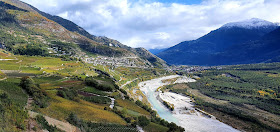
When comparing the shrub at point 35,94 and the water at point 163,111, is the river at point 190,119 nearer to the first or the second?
the water at point 163,111

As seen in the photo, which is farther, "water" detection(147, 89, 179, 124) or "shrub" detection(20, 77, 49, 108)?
"water" detection(147, 89, 179, 124)

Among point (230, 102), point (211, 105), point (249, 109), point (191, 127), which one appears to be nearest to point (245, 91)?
point (230, 102)

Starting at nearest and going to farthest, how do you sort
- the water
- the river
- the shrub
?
the shrub → the river → the water

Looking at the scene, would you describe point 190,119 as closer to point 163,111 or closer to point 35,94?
point 163,111

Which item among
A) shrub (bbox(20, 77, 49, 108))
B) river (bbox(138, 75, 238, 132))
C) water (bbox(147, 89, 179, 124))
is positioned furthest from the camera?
water (bbox(147, 89, 179, 124))

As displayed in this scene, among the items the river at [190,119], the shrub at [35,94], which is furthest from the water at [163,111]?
the shrub at [35,94]

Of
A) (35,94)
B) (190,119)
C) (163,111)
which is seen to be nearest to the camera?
(35,94)

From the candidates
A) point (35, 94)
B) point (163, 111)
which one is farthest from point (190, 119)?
point (35, 94)

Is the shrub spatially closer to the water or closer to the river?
the river

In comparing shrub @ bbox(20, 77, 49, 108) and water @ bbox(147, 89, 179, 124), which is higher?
shrub @ bbox(20, 77, 49, 108)

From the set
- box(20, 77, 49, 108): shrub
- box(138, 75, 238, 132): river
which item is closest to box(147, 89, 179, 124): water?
box(138, 75, 238, 132): river

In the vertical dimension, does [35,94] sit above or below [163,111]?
above
